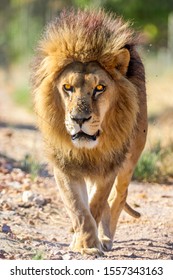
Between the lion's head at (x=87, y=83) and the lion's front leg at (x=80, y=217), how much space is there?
243mm

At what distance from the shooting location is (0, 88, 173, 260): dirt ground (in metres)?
6.44

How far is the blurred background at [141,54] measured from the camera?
1065 centimetres

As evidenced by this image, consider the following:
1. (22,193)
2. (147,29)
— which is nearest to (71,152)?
(22,193)

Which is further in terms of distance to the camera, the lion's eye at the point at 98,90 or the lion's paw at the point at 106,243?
the lion's paw at the point at 106,243

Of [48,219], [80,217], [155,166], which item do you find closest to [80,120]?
[80,217]

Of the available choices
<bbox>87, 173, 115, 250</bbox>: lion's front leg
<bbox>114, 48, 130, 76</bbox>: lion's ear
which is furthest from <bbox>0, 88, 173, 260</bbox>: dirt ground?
<bbox>114, 48, 130, 76</bbox>: lion's ear

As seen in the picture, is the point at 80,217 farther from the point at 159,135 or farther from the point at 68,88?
the point at 159,135

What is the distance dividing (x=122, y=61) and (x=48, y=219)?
80.4 inches

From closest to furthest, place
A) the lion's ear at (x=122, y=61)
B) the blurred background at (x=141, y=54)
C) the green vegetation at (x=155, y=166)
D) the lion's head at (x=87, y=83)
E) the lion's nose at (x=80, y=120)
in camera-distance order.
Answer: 1. the lion's nose at (x=80, y=120)
2. the lion's head at (x=87, y=83)
3. the lion's ear at (x=122, y=61)
4. the green vegetation at (x=155, y=166)
5. the blurred background at (x=141, y=54)

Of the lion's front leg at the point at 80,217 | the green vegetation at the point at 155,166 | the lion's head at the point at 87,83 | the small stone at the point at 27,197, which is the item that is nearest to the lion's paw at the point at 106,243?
the lion's front leg at the point at 80,217

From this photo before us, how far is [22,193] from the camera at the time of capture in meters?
8.45

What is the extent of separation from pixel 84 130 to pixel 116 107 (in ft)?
1.71

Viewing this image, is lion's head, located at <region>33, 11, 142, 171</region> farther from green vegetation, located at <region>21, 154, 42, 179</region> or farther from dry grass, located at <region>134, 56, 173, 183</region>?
green vegetation, located at <region>21, 154, 42, 179</region>

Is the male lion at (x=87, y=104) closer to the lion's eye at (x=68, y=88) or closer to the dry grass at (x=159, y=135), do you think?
the lion's eye at (x=68, y=88)
